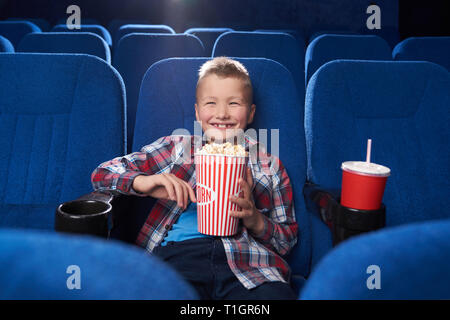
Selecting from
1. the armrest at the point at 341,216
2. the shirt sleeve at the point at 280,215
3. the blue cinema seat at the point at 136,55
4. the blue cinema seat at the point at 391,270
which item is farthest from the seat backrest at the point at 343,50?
the blue cinema seat at the point at 391,270

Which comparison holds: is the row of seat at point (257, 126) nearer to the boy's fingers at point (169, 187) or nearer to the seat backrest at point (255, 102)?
the seat backrest at point (255, 102)

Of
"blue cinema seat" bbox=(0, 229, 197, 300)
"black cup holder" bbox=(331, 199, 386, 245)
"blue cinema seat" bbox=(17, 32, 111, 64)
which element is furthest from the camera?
"blue cinema seat" bbox=(17, 32, 111, 64)

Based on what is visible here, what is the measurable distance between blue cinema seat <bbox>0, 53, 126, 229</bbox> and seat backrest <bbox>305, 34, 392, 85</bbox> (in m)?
1.35

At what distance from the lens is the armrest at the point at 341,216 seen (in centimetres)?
84

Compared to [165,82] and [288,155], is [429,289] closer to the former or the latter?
[288,155]

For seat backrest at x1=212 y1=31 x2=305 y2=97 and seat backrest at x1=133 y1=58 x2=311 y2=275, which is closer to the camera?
seat backrest at x1=133 y1=58 x2=311 y2=275

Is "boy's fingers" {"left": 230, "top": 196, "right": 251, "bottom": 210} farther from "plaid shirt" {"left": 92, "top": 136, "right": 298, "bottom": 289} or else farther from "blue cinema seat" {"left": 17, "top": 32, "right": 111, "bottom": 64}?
"blue cinema seat" {"left": 17, "top": 32, "right": 111, "bottom": 64}

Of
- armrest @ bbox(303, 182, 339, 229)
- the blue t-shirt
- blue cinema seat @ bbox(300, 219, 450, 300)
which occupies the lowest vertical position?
the blue t-shirt

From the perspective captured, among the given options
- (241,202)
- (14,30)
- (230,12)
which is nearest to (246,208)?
(241,202)

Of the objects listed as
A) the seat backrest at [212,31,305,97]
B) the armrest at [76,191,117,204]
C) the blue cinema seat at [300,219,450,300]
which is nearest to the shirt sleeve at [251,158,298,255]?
the armrest at [76,191,117,204]

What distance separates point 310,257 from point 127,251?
944mm

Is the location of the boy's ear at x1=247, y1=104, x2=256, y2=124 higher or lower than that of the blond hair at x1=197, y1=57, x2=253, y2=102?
lower

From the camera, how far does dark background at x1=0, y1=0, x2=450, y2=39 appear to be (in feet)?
20.7

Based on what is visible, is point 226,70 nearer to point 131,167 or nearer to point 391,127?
point 131,167
